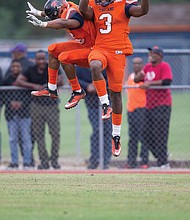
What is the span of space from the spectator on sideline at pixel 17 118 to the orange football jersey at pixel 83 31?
158 inches

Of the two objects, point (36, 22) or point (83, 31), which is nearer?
point (36, 22)

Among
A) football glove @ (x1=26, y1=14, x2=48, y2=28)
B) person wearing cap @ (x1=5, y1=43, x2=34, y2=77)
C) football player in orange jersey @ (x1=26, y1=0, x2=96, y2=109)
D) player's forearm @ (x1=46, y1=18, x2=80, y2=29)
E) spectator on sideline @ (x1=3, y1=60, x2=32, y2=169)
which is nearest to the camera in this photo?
football glove @ (x1=26, y1=14, x2=48, y2=28)

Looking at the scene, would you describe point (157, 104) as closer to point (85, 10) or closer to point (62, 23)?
point (85, 10)

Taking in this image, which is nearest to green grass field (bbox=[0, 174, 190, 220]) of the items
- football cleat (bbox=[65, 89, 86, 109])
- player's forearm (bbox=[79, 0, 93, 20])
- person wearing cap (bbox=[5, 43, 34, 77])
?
football cleat (bbox=[65, 89, 86, 109])

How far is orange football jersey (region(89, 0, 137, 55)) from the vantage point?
39.2 feet

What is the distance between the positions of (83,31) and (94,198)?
3.21 m

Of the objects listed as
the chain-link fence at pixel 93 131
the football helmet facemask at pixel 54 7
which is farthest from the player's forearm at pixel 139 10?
the chain-link fence at pixel 93 131

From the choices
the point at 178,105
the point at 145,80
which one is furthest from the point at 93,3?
the point at 178,105

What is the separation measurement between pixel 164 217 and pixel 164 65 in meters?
7.40

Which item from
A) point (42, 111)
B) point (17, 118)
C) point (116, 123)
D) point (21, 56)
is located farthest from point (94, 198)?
point (21, 56)

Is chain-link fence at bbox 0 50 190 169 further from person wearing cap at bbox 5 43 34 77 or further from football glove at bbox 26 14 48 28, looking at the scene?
football glove at bbox 26 14 48 28

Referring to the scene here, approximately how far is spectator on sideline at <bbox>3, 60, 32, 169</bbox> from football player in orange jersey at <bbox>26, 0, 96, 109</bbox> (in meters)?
3.38

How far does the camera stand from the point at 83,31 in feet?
39.5

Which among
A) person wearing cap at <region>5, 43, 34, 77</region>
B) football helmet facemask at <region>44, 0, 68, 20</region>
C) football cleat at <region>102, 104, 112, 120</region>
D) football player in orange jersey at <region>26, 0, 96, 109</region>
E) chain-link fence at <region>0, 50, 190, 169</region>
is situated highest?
football helmet facemask at <region>44, 0, 68, 20</region>
